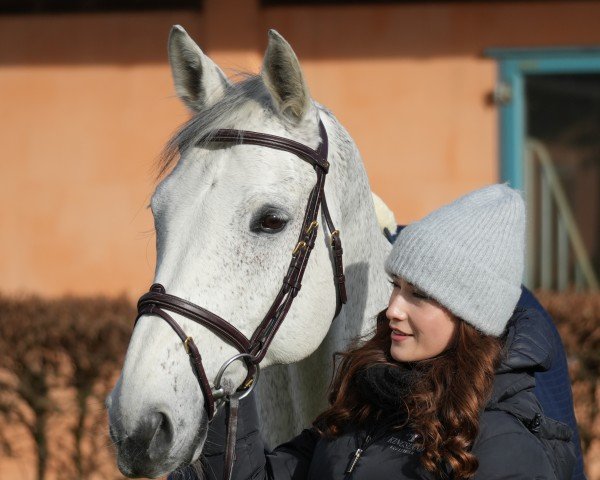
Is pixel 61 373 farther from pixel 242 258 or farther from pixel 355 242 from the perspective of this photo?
pixel 242 258

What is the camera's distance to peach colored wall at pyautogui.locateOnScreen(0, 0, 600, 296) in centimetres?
632

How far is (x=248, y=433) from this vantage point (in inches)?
85.7

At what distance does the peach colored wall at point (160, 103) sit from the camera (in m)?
6.32

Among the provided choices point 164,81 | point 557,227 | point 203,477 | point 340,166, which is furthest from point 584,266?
point 203,477

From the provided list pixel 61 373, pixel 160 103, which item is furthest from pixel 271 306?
pixel 160 103

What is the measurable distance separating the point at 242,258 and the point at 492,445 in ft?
2.26

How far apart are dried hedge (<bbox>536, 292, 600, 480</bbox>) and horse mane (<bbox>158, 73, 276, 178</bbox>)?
3.26 metres

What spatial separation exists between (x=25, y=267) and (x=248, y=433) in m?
4.77

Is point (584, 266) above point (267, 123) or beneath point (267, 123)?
beneath

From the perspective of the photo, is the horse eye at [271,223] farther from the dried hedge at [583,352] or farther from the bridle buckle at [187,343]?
the dried hedge at [583,352]

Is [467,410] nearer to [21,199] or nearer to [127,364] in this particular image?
[127,364]

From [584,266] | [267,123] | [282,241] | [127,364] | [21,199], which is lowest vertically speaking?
[584,266]

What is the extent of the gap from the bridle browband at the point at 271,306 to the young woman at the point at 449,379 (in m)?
0.12

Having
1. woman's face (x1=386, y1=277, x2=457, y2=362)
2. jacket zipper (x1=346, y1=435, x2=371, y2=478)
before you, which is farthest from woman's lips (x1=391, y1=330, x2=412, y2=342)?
jacket zipper (x1=346, y1=435, x2=371, y2=478)
